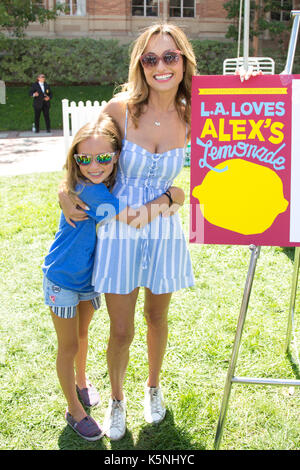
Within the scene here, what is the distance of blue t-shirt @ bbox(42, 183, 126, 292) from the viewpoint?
2137 mm

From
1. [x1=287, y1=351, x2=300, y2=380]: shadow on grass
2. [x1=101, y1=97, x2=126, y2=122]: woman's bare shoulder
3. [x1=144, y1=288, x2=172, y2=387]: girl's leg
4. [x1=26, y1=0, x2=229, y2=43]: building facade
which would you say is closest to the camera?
[x1=101, y1=97, x2=126, y2=122]: woman's bare shoulder

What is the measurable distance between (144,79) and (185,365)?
180cm

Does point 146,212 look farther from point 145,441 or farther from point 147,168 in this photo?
point 145,441

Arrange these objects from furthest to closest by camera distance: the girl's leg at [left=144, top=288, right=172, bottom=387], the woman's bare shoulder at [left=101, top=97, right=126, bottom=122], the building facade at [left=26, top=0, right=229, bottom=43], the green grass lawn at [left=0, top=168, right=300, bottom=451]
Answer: the building facade at [left=26, top=0, right=229, bottom=43] → the green grass lawn at [left=0, top=168, right=300, bottom=451] → the girl's leg at [left=144, top=288, right=172, bottom=387] → the woman's bare shoulder at [left=101, top=97, right=126, bottom=122]

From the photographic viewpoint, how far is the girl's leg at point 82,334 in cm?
246

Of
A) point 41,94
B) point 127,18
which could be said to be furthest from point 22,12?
point 127,18

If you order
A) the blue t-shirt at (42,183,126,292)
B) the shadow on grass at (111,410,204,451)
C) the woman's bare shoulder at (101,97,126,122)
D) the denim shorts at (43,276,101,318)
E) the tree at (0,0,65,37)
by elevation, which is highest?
the tree at (0,0,65,37)

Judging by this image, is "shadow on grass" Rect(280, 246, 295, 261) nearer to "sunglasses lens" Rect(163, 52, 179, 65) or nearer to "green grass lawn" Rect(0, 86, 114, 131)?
"sunglasses lens" Rect(163, 52, 179, 65)

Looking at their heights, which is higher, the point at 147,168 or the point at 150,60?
the point at 150,60

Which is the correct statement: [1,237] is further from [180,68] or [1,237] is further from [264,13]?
[264,13]

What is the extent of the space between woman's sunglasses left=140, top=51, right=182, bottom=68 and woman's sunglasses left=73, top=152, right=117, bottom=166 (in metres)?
0.44

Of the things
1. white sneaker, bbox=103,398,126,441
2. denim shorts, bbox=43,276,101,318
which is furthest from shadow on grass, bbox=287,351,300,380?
denim shorts, bbox=43,276,101,318

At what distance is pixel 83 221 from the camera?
218cm

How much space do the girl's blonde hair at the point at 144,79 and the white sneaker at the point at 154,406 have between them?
145 centimetres
